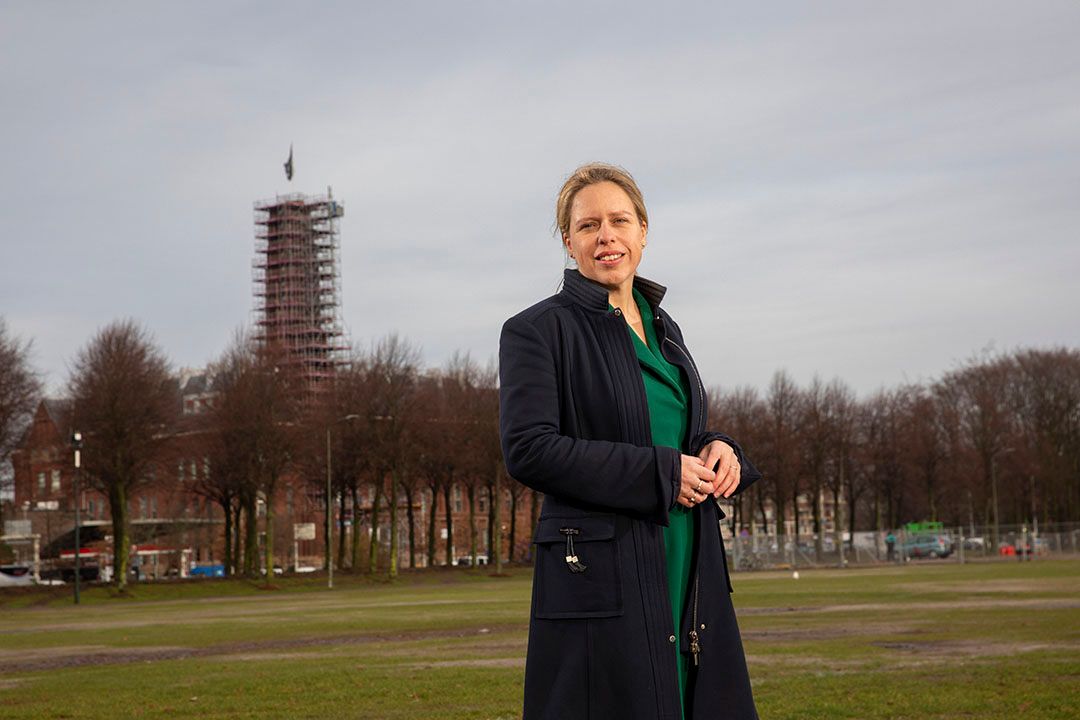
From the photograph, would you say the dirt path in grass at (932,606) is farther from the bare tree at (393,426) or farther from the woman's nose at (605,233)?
the bare tree at (393,426)

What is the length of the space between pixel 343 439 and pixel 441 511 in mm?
55407

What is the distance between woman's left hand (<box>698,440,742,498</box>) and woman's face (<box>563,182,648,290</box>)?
22.0 inches

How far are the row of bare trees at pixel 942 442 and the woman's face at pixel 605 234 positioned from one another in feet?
285

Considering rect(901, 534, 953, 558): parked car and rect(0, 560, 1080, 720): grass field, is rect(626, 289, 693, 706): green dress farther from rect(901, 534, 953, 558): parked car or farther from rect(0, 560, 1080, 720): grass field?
rect(901, 534, 953, 558): parked car

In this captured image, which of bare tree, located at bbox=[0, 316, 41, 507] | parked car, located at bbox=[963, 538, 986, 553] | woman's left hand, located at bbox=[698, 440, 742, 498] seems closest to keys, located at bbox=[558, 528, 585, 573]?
woman's left hand, located at bbox=[698, 440, 742, 498]

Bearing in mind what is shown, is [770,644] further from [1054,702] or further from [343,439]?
[343,439]

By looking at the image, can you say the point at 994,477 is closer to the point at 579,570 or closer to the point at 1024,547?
the point at 1024,547

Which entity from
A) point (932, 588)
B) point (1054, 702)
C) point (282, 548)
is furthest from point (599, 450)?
point (282, 548)

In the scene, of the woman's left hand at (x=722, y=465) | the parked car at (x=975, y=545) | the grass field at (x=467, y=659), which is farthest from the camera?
the parked car at (x=975, y=545)

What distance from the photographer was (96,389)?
60.7 meters

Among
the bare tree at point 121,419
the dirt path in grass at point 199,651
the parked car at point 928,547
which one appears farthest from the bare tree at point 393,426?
the dirt path in grass at point 199,651

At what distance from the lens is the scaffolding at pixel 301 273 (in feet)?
536

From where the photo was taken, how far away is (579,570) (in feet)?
11.6

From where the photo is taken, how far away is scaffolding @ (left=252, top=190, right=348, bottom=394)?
163500 mm
